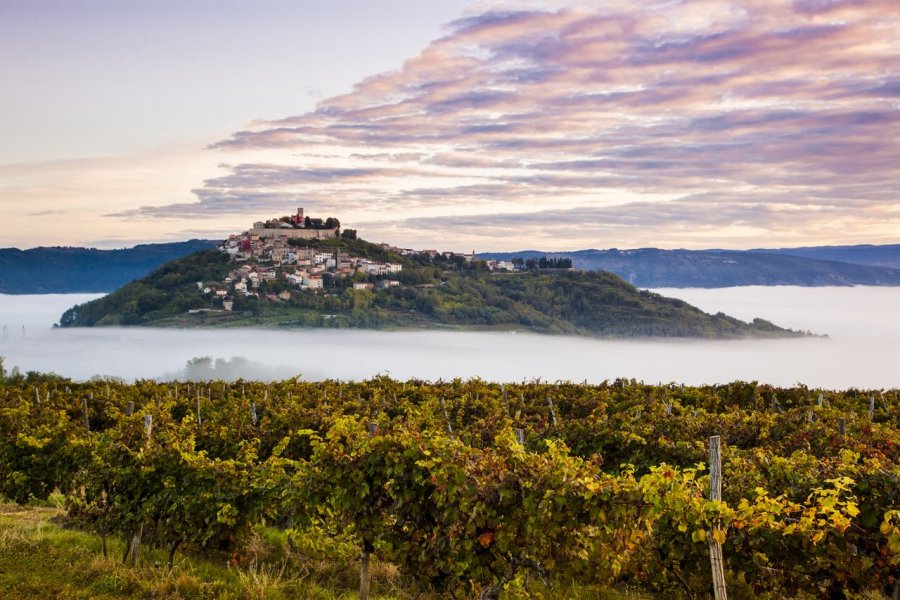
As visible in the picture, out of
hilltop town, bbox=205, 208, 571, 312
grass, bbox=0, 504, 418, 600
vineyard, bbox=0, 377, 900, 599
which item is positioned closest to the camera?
vineyard, bbox=0, 377, 900, 599

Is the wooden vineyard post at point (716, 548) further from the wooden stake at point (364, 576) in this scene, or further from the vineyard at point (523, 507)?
the wooden stake at point (364, 576)

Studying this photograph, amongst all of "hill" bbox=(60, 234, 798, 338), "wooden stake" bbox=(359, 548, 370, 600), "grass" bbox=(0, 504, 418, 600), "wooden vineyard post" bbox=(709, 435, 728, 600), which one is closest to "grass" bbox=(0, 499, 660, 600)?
"grass" bbox=(0, 504, 418, 600)

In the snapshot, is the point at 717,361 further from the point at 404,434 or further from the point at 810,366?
the point at 404,434

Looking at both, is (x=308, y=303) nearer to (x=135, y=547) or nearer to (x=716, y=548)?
(x=135, y=547)

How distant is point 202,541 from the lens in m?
9.71

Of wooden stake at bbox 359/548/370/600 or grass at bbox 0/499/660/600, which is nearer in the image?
wooden stake at bbox 359/548/370/600

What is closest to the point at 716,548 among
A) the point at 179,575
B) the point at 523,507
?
the point at 523,507

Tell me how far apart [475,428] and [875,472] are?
915 centimetres

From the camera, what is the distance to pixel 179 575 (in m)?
9.36

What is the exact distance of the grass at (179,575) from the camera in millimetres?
8859

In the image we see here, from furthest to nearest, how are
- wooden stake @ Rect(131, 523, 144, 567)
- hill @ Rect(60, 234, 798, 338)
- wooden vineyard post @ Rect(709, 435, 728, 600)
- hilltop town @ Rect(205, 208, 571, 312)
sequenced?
hilltop town @ Rect(205, 208, 571, 312) → hill @ Rect(60, 234, 798, 338) → wooden stake @ Rect(131, 523, 144, 567) → wooden vineyard post @ Rect(709, 435, 728, 600)

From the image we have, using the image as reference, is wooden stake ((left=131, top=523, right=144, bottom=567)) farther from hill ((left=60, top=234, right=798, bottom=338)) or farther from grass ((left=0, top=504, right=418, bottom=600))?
hill ((left=60, top=234, right=798, bottom=338))

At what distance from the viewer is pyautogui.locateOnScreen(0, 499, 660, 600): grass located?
29.1 ft

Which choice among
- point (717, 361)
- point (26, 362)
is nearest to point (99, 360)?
point (26, 362)
